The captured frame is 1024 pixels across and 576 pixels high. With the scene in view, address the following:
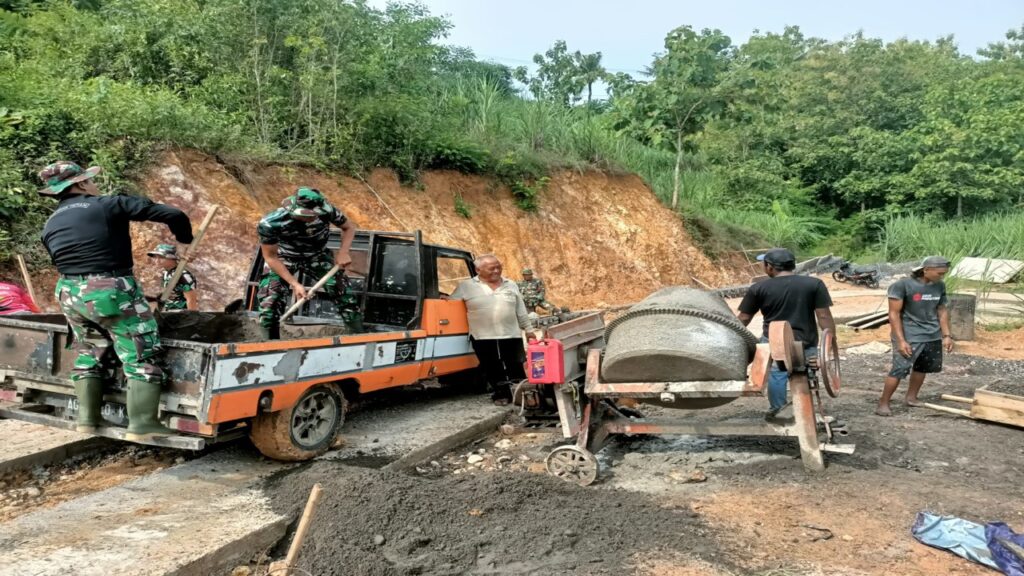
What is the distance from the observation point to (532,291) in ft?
34.8

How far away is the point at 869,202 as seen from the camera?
30.6 meters

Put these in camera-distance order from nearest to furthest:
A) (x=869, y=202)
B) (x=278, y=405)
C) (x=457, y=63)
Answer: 1. (x=278, y=405)
2. (x=457, y=63)
3. (x=869, y=202)

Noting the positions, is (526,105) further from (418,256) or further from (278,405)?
(278,405)

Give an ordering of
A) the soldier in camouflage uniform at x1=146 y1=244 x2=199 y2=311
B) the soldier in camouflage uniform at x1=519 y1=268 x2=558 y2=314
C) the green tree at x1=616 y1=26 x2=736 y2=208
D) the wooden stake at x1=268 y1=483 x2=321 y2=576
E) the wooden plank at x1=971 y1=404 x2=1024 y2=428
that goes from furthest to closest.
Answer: the green tree at x1=616 y1=26 x2=736 y2=208 → the soldier in camouflage uniform at x1=519 y1=268 x2=558 y2=314 → the soldier in camouflage uniform at x1=146 y1=244 x2=199 y2=311 → the wooden plank at x1=971 y1=404 x2=1024 y2=428 → the wooden stake at x1=268 y1=483 x2=321 y2=576

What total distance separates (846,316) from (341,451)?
429 inches

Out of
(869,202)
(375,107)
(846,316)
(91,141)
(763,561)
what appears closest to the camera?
(763,561)

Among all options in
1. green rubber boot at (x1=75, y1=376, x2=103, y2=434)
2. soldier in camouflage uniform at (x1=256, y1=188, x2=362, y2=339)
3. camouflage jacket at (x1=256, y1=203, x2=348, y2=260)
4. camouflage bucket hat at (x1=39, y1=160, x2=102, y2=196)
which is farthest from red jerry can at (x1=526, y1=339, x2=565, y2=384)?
camouflage bucket hat at (x1=39, y1=160, x2=102, y2=196)

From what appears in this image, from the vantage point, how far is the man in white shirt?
247 inches

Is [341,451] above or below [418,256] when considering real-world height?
below

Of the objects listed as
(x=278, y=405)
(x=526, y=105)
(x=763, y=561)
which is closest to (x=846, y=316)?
(x=526, y=105)

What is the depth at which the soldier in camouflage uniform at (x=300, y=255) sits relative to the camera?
5258 millimetres

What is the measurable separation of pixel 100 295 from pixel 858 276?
20.8 metres

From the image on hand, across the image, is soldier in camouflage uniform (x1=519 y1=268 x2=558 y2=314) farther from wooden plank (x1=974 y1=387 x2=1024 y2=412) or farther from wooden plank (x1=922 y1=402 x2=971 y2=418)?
wooden plank (x1=974 y1=387 x2=1024 y2=412)

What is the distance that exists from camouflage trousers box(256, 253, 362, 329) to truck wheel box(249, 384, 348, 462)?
92cm
